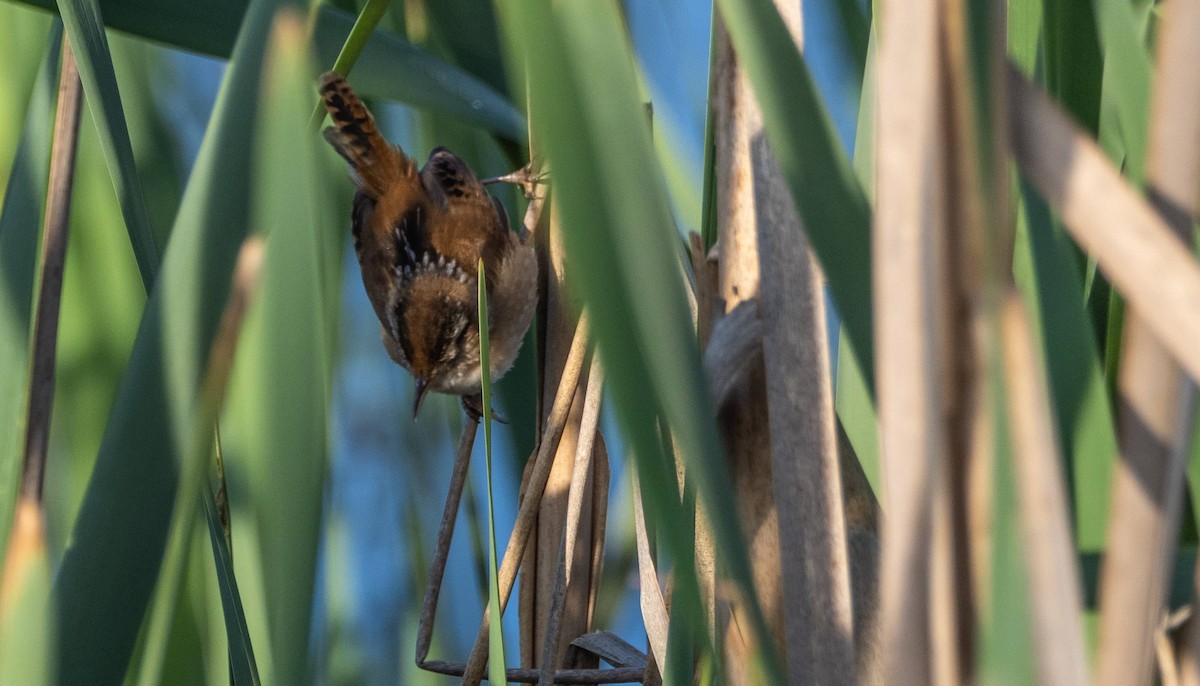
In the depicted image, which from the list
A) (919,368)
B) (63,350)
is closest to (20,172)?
(63,350)

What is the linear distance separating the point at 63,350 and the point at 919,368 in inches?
43.8

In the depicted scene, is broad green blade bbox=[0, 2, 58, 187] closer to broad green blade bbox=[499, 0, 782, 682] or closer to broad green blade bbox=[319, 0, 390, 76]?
broad green blade bbox=[319, 0, 390, 76]

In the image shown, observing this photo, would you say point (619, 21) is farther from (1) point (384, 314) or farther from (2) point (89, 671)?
(1) point (384, 314)

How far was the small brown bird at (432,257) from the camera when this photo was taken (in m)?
2.02

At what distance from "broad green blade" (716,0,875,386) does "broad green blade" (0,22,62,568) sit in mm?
784

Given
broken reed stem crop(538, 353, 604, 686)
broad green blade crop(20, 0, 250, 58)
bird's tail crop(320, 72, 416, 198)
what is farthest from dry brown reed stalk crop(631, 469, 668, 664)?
bird's tail crop(320, 72, 416, 198)

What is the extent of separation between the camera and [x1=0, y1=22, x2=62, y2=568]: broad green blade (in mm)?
1015

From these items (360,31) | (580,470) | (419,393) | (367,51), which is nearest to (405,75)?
(367,51)

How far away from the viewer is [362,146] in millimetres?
2051

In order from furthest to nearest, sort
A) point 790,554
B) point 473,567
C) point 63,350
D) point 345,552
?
point 473,567, point 345,552, point 63,350, point 790,554

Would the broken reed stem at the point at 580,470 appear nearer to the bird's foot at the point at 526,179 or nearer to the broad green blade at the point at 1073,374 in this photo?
the bird's foot at the point at 526,179

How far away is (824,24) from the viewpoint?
108cm

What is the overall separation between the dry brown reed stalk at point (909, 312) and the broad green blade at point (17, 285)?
0.83m

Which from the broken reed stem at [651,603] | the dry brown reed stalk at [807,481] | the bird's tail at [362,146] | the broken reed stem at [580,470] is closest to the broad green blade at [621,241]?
the dry brown reed stalk at [807,481]
